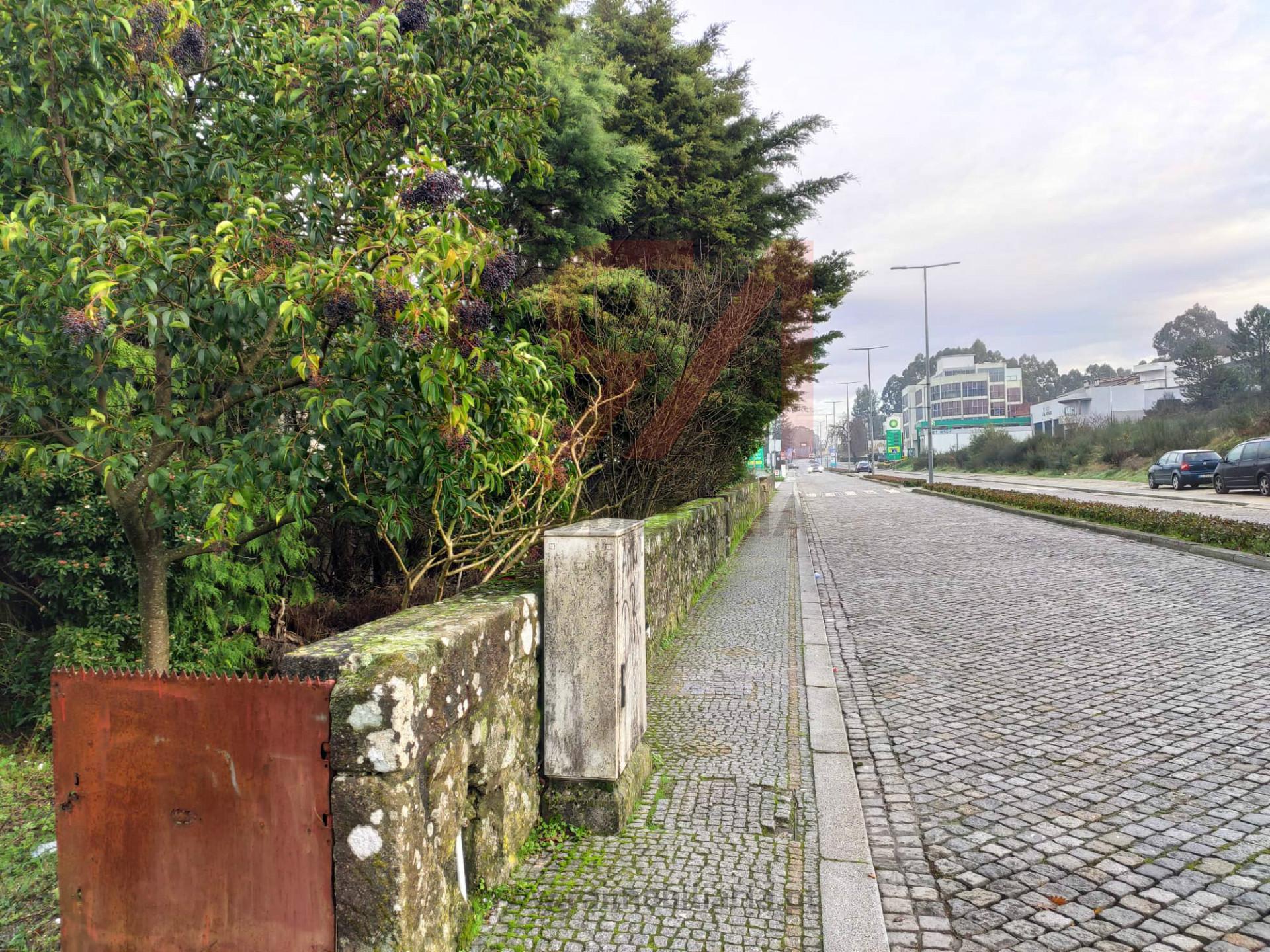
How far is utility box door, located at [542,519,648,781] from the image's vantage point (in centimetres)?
345

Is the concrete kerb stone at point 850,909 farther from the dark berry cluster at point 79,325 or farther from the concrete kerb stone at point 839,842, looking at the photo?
the dark berry cluster at point 79,325

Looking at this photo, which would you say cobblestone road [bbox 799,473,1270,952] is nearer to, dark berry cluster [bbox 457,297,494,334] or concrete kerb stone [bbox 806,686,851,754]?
concrete kerb stone [bbox 806,686,851,754]

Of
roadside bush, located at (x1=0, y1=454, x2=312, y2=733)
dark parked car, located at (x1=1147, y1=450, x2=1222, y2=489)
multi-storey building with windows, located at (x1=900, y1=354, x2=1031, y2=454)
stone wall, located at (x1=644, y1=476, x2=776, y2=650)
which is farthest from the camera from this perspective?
multi-storey building with windows, located at (x1=900, y1=354, x2=1031, y2=454)

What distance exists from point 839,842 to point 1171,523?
13.9m

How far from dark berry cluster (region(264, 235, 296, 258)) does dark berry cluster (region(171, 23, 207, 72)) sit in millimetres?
1377

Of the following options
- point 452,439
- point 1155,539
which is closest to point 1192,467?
point 1155,539

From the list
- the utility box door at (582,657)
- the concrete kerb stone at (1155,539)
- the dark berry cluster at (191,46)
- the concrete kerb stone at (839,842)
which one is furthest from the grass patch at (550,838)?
the concrete kerb stone at (1155,539)

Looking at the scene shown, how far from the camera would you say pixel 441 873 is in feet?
8.01

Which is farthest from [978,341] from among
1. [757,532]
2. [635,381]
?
[635,381]

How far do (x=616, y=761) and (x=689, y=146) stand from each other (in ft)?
43.7

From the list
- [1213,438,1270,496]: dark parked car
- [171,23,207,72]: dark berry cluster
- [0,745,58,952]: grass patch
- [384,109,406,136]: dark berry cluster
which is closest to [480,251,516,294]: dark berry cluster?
[384,109,406,136]: dark berry cluster

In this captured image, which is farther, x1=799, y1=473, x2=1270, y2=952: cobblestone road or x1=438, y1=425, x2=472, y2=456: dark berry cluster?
x1=438, y1=425, x2=472, y2=456: dark berry cluster

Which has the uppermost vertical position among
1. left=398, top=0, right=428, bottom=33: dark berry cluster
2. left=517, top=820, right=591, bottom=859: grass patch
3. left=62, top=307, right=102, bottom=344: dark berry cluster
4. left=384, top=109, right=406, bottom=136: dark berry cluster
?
left=398, top=0, right=428, bottom=33: dark berry cluster

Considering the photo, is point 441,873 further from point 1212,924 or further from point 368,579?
point 368,579
